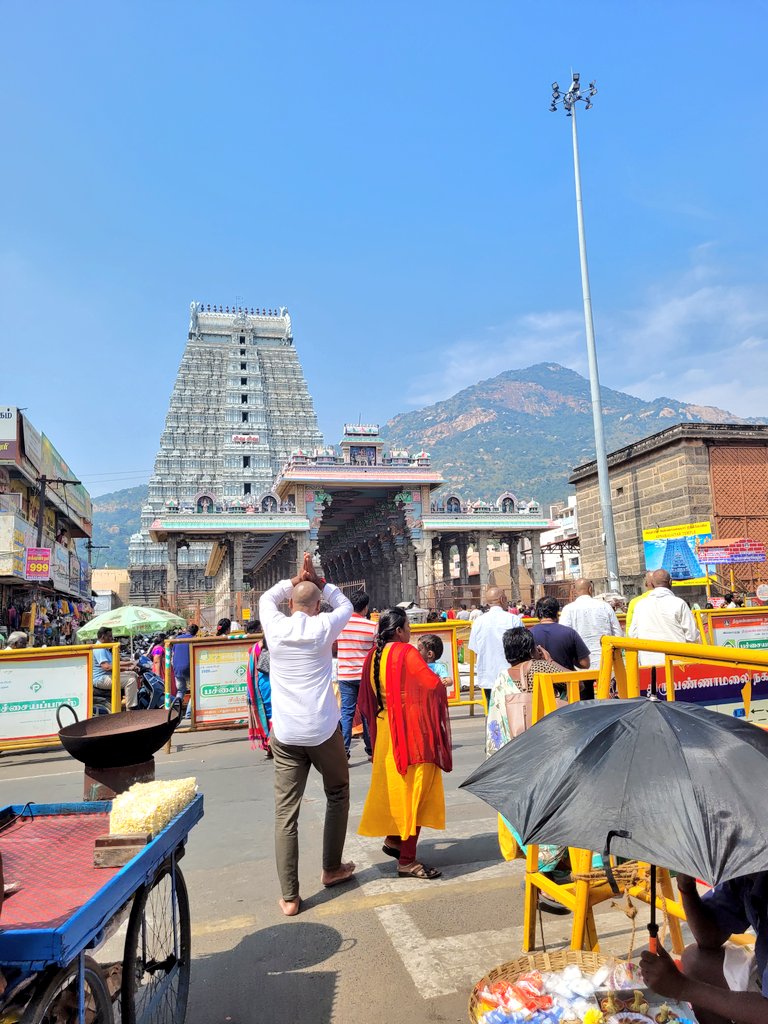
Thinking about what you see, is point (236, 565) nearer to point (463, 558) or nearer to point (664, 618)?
point (463, 558)

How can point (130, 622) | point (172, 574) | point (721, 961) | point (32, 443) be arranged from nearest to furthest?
point (721, 961) → point (130, 622) → point (32, 443) → point (172, 574)

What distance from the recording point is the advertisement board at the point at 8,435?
1014 inches

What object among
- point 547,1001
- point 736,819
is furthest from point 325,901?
point 736,819

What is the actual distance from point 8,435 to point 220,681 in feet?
69.3

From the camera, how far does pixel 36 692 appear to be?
8.28 m

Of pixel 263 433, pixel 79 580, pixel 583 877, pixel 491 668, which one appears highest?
pixel 263 433

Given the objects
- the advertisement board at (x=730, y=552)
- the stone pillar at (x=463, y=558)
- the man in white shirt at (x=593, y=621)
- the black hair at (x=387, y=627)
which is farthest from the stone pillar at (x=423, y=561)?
the black hair at (x=387, y=627)

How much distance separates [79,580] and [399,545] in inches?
714

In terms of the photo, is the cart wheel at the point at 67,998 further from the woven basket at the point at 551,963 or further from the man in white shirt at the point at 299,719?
the man in white shirt at the point at 299,719

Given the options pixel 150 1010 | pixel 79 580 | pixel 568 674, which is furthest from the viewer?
pixel 79 580

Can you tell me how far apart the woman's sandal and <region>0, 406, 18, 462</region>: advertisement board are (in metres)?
26.2

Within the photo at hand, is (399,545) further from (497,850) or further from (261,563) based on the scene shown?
(497,850)

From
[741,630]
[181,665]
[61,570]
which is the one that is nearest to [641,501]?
[741,630]

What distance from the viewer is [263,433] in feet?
208
